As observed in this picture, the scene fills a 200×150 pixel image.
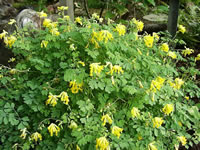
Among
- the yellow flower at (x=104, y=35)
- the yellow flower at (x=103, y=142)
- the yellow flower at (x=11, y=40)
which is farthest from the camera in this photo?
the yellow flower at (x=11, y=40)

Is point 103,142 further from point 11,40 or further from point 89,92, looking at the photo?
point 11,40

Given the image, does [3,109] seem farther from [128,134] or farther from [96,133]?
[128,134]

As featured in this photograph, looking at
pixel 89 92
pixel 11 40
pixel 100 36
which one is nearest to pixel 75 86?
pixel 89 92

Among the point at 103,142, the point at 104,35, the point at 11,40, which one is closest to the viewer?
the point at 103,142

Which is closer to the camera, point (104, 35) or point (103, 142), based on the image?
point (103, 142)

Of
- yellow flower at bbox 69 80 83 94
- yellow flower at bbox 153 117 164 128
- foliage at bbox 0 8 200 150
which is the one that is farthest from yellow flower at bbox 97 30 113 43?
yellow flower at bbox 153 117 164 128

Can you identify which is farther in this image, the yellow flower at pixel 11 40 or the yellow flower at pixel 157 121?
the yellow flower at pixel 11 40

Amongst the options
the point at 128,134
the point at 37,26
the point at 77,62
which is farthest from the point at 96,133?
the point at 37,26

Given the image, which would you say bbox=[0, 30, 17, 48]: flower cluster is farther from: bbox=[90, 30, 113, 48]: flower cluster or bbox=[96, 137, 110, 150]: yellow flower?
bbox=[96, 137, 110, 150]: yellow flower

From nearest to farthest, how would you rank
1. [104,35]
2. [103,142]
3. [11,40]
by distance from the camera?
[103,142], [104,35], [11,40]

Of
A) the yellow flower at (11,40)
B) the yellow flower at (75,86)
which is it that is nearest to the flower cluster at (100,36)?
the yellow flower at (75,86)

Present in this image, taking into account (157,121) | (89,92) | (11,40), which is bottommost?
(157,121)

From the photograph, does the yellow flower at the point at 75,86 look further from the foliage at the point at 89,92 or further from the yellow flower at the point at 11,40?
the yellow flower at the point at 11,40

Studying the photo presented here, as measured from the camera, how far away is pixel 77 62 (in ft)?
5.41
